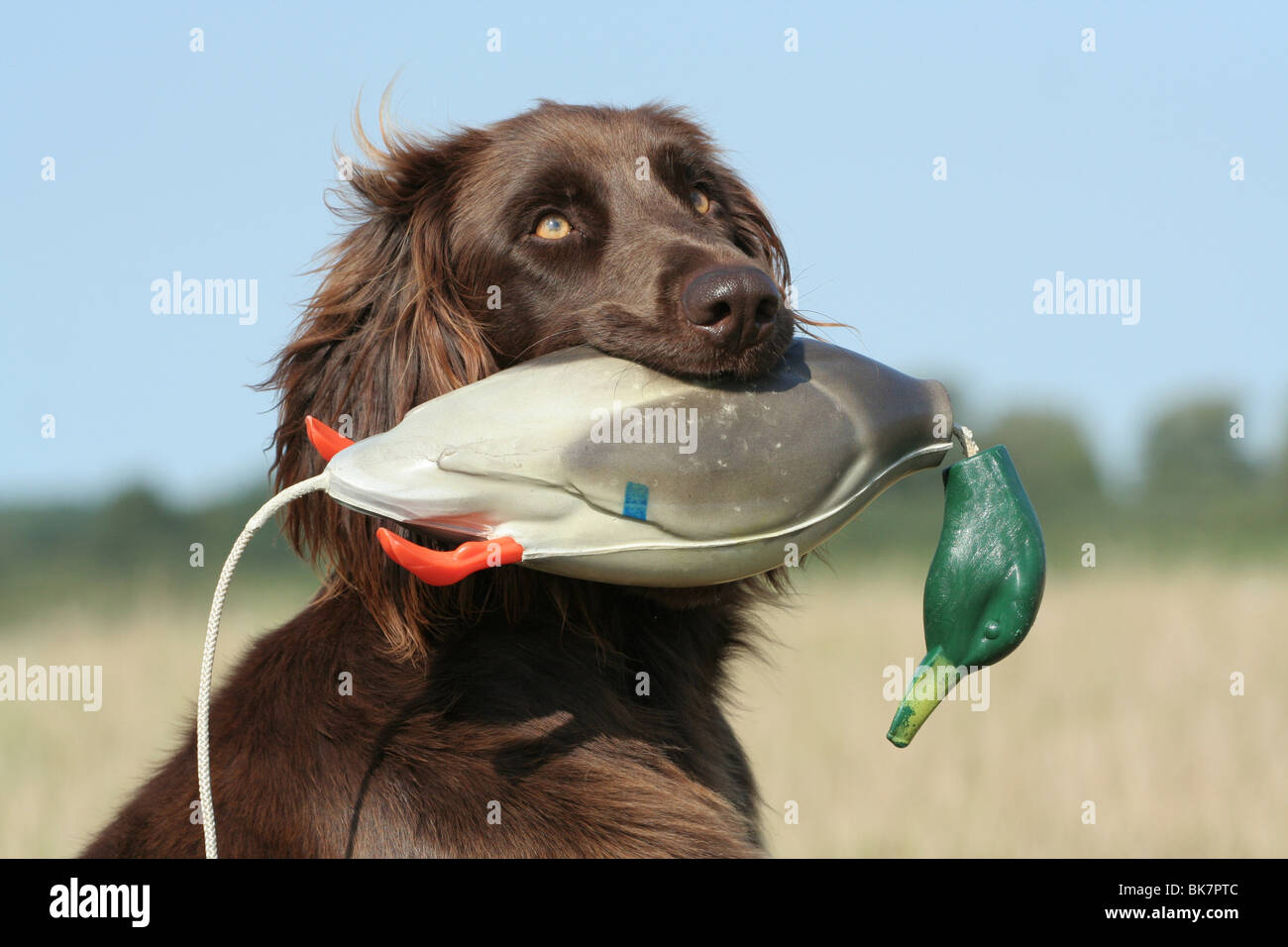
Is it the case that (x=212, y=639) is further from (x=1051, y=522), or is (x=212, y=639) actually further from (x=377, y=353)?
(x=1051, y=522)

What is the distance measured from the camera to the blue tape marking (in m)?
2.87

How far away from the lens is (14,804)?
705cm

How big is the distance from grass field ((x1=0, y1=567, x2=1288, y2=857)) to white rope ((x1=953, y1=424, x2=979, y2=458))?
1035 millimetres

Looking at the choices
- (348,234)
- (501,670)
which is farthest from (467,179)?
(501,670)

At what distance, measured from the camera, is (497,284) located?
3676mm

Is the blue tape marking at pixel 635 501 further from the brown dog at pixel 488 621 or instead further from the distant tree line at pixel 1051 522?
the distant tree line at pixel 1051 522

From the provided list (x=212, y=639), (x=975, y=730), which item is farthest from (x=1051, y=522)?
(x=212, y=639)

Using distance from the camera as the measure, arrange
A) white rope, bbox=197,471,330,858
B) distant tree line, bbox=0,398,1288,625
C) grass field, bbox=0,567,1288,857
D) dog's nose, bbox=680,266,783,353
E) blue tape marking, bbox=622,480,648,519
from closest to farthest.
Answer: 1. white rope, bbox=197,471,330,858
2. blue tape marking, bbox=622,480,648,519
3. dog's nose, bbox=680,266,783,353
4. grass field, bbox=0,567,1288,857
5. distant tree line, bbox=0,398,1288,625

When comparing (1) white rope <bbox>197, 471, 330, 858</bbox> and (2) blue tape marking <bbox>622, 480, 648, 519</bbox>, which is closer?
(1) white rope <bbox>197, 471, 330, 858</bbox>

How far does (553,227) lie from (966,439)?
1349 mm

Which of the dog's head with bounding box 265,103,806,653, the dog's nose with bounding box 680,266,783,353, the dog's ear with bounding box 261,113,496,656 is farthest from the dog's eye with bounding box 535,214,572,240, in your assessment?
the dog's nose with bounding box 680,266,783,353

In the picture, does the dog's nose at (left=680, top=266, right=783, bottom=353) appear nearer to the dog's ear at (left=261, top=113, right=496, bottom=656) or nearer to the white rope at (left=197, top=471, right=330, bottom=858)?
the dog's ear at (left=261, top=113, right=496, bottom=656)

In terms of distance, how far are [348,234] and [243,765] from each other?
1.64 metres

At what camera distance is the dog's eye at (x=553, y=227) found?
12.2ft
